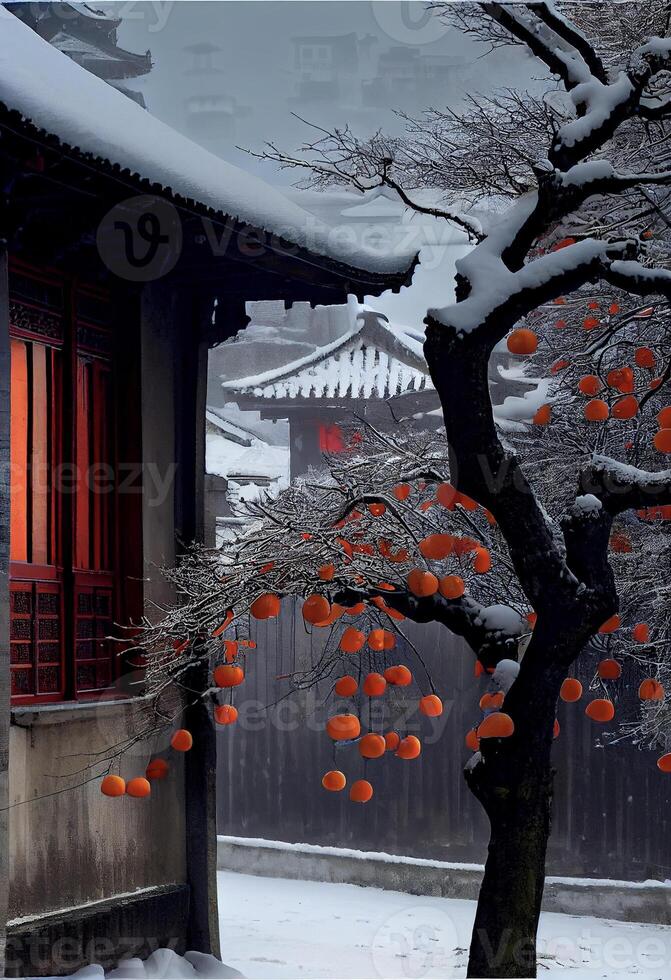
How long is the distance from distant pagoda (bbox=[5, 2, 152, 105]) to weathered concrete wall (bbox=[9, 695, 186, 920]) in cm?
2158

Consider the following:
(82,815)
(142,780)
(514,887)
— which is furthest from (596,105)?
(82,815)

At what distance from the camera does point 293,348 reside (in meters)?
43.2

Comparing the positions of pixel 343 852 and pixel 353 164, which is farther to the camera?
pixel 343 852

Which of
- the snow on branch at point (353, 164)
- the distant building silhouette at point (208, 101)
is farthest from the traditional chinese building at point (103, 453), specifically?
the distant building silhouette at point (208, 101)

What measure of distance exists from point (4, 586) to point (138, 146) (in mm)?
2325

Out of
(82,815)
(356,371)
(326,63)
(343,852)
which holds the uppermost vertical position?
(326,63)

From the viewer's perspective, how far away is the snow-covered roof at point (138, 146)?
5.08 metres

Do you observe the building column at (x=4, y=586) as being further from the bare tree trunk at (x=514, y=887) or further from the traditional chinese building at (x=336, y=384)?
the traditional chinese building at (x=336, y=384)

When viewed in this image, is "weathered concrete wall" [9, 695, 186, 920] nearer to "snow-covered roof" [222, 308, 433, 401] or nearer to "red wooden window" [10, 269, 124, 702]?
"red wooden window" [10, 269, 124, 702]

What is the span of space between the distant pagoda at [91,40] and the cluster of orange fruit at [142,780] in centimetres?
2177

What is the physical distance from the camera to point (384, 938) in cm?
916

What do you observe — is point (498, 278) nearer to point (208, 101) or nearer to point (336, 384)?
point (336, 384)

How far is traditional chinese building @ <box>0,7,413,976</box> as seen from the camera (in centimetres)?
580

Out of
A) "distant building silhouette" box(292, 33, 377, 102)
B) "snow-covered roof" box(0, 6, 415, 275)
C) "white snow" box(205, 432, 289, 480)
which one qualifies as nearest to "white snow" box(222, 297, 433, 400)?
"white snow" box(205, 432, 289, 480)
